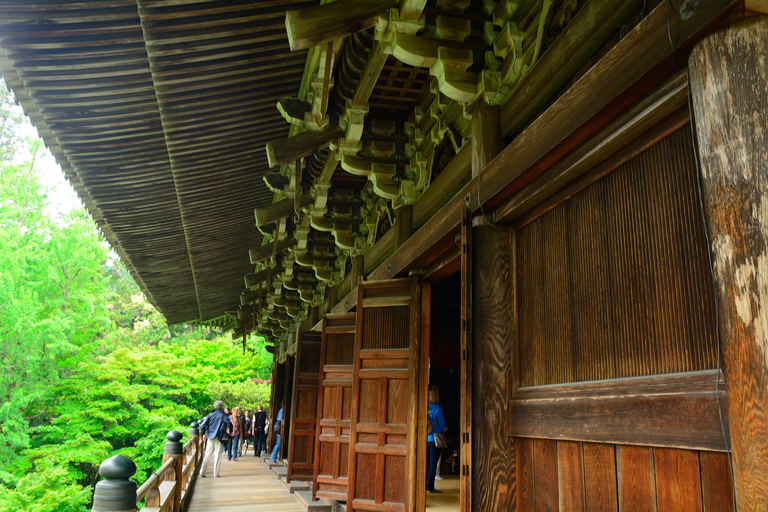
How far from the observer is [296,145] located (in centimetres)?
411

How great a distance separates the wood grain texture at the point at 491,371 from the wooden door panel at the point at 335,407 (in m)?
3.77

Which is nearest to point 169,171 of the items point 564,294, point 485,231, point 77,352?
point 485,231

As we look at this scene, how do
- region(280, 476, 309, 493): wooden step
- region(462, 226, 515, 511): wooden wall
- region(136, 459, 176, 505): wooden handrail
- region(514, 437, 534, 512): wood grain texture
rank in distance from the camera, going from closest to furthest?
1. region(514, 437, 534, 512): wood grain texture
2. region(462, 226, 515, 511): wooden wall
3. region(136, 459, 176, 505): wooden handrail
4. region(280, 476, 309, 493): wooden step

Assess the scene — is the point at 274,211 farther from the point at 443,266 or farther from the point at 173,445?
the point at 173,445

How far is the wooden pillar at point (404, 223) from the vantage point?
16.0 feet

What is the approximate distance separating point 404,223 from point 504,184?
2.11 metres

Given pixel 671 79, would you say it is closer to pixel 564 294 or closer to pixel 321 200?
pixel 564 294

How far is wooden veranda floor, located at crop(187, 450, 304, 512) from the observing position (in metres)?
7.15

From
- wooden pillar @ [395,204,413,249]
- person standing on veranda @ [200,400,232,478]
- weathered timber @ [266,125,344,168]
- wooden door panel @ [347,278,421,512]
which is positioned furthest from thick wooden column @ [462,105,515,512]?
person standing on veranda @ [200,400,232,478]

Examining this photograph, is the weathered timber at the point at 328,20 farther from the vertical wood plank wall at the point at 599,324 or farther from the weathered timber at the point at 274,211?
the weathered timber at the point at 274,211

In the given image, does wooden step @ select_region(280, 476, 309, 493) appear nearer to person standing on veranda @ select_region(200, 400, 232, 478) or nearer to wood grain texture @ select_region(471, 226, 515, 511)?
person standing on veranda @ select_region(200, 400, 232, 478)

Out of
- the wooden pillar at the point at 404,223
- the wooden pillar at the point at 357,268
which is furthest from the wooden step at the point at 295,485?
the wooden pillar at the point at 404,223

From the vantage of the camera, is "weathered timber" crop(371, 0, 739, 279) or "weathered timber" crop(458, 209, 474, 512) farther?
"weathered timber" crop(458, 209, 474, 512)

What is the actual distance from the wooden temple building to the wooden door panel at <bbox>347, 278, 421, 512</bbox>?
0.02m
